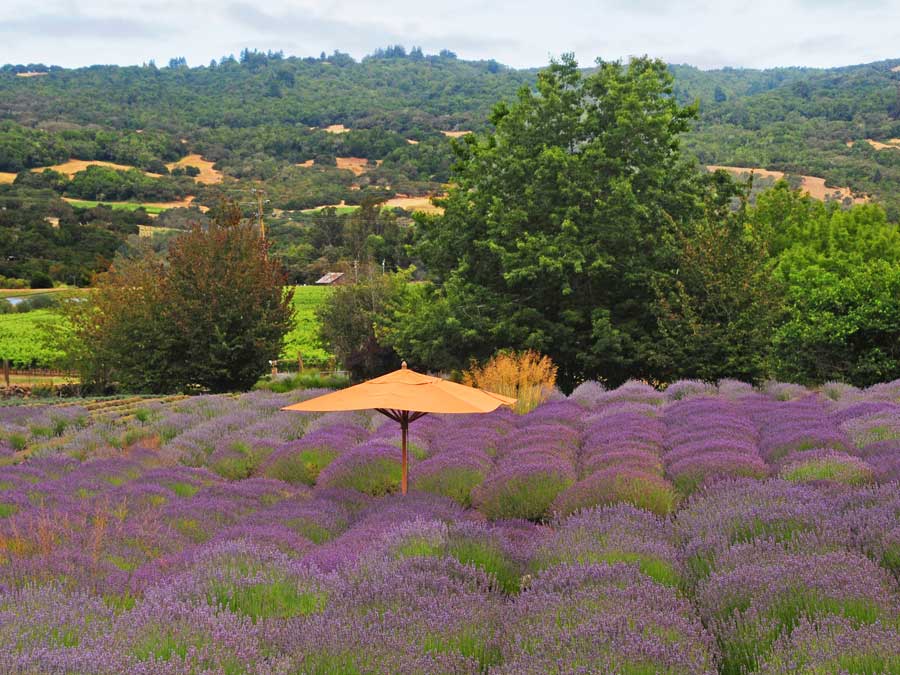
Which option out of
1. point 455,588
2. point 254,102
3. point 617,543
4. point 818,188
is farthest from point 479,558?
point 254,102

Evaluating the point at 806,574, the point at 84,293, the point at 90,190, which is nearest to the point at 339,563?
the point at 806,574

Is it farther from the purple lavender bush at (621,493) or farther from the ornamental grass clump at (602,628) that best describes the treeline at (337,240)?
the ornamental grass clump at (602,628)

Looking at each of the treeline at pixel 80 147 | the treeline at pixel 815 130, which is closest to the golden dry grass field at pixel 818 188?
the treeline at pixel 815 130

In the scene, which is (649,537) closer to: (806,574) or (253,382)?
(806,574)

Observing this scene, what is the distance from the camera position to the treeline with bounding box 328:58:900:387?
22.1 metres

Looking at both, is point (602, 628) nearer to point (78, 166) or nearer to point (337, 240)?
point (337, 240)

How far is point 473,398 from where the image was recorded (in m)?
9.19

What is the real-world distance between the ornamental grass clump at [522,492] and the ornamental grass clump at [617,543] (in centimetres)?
141

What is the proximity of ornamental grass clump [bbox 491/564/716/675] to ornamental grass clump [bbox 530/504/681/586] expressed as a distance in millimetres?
318

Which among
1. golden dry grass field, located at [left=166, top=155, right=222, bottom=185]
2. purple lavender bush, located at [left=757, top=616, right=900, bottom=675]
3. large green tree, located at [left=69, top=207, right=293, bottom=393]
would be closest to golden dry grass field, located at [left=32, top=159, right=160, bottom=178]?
golden dry grass field, located at [left=166, top=155, right=222, bottom=185]

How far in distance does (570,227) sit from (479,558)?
18844 mm

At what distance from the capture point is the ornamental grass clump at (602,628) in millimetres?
4027

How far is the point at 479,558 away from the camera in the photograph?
6234mm

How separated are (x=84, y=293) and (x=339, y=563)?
1339 inches
